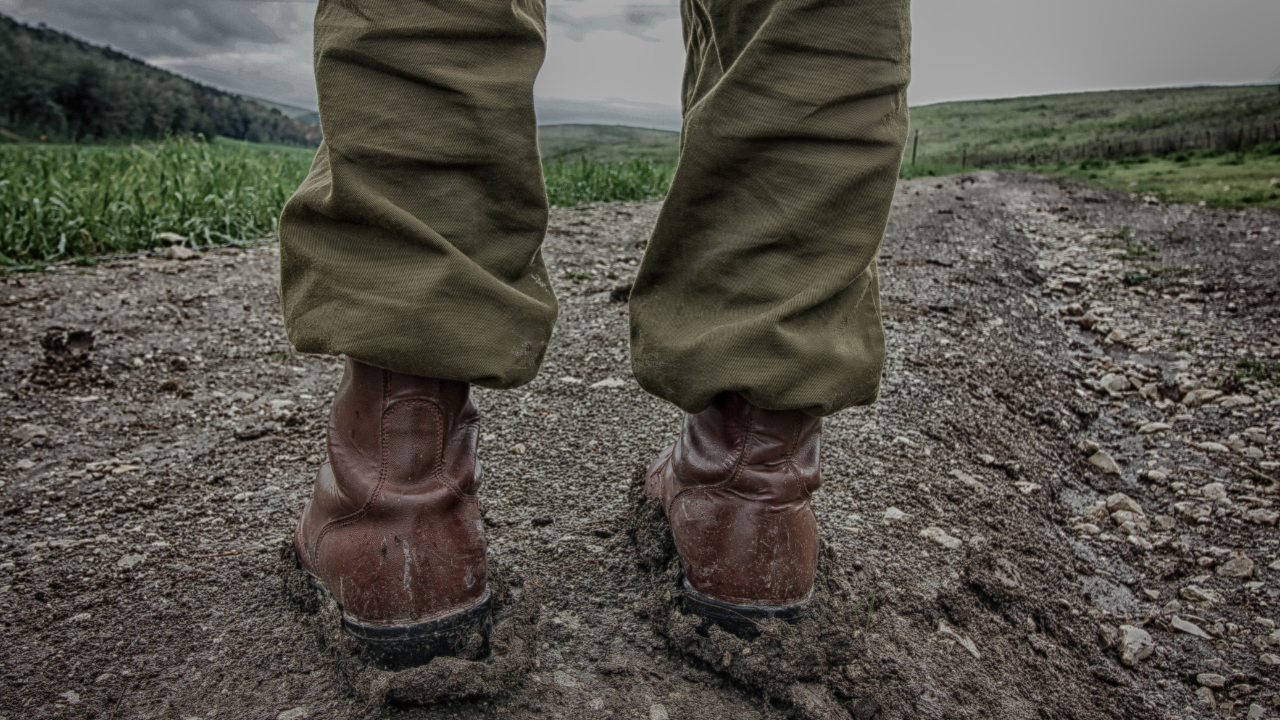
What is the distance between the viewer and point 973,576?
1354 mm

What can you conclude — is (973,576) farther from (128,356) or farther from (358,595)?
(128,356)

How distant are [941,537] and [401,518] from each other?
3.29 feet

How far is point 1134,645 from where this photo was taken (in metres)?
1.34

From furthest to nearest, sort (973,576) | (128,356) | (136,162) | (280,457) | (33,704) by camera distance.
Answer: (136,162), (128,356), (280,457), (973,576), (33,704)

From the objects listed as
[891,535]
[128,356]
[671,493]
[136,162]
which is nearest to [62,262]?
[128,356]

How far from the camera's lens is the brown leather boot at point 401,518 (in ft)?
3.30

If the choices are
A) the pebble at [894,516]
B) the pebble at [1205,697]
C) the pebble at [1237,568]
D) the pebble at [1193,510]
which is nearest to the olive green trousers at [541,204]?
the pebble at [894,516]

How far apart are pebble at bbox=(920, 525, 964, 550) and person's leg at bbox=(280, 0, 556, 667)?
86cm

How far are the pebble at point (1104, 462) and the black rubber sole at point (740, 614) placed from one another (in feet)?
4.32

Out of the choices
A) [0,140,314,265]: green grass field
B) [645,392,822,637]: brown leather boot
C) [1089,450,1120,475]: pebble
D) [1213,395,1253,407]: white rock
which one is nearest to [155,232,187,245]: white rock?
[0,140,314,265]: green grass field

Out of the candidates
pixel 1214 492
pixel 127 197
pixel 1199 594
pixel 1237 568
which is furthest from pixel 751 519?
pixel 127 197

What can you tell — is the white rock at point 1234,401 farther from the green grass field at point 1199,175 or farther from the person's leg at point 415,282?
the green grass field at point 1199,175

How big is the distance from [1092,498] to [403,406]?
167 centimetres

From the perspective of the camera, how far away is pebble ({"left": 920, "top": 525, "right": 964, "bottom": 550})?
4.78 feet
